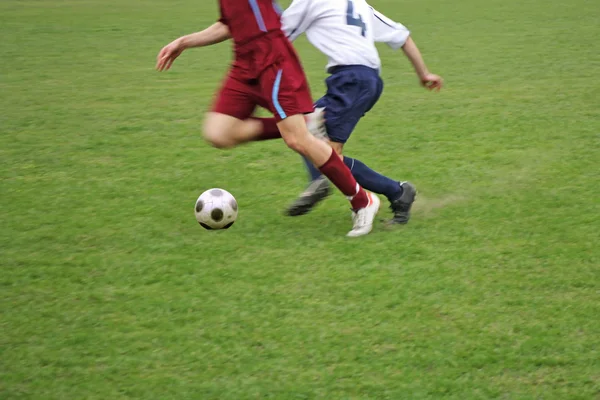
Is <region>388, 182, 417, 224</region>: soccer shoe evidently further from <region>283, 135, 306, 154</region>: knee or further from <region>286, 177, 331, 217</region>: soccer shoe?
<region>283, 135, 306, 154</region>: knee

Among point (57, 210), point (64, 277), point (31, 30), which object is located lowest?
point (31, 30)

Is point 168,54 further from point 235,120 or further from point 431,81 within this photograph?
point 431,81

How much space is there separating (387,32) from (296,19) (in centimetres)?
61

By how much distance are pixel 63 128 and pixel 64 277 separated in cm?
355

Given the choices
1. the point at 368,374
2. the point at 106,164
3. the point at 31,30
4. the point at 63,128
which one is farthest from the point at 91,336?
the point at 31,30

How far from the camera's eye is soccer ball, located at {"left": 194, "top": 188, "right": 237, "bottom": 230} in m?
4.85

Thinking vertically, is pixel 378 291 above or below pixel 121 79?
above

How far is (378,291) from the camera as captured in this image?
3.96 meters

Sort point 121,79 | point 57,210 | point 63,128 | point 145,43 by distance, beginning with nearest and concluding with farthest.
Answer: point 57,210
point 63,128
point 121,79
point 145,43

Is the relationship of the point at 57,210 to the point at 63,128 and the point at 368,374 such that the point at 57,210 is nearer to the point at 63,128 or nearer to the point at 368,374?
the point at 63,128

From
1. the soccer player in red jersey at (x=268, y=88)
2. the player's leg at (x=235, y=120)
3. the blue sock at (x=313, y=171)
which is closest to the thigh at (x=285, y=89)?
the soccer player in red jersey at (x=268, y=88)

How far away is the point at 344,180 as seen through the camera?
15.4 feet

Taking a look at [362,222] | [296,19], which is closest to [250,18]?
[296,19]

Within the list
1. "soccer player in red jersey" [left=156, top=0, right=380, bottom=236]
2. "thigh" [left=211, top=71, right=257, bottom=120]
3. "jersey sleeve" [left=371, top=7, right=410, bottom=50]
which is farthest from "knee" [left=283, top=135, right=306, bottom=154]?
"jersey sleeve" [left=371, top=7, right=410, bottom=50]
